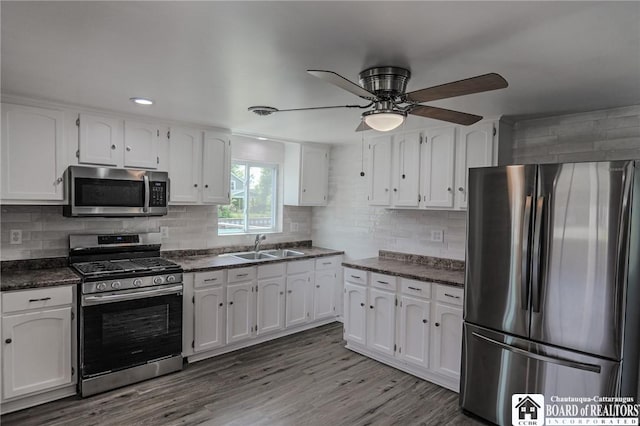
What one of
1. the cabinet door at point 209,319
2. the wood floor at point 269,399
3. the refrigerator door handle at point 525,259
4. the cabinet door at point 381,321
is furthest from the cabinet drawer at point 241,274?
the refrigerator door handle at point 525,259

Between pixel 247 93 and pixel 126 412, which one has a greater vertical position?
pixel 247 93

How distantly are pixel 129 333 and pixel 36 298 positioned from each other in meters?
0.72

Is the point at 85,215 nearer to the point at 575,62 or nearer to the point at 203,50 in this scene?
the point at 203,50

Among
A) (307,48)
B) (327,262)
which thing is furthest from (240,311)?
(307,48)

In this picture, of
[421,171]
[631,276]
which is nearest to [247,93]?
[421,171]

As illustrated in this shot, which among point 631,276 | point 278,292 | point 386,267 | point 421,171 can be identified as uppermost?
point 421,171

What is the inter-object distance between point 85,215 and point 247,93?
180cm

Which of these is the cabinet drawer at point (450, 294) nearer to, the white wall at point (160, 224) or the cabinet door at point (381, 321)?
the cabinet door at point (381, 321)

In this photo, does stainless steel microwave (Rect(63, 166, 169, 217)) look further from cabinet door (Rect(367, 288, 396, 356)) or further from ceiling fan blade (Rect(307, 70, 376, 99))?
ceiling fan blade (Rect(307, 70, 376, 99))

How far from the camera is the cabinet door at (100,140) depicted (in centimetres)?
321

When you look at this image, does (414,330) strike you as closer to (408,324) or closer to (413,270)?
(408,324)

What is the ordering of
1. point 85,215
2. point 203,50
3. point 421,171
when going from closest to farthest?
point 203,50 → point 85,215 → point 421,171

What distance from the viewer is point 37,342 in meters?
2.79

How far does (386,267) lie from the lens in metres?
3.79
